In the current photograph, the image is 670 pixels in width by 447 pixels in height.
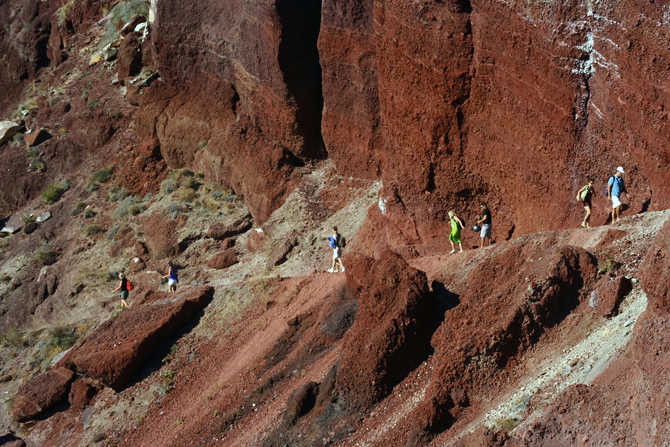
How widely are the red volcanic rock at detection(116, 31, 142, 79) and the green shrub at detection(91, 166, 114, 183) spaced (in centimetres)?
406

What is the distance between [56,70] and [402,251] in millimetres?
23734

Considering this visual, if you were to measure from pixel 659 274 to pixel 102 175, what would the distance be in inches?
934

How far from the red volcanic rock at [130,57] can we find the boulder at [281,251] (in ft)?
40.6

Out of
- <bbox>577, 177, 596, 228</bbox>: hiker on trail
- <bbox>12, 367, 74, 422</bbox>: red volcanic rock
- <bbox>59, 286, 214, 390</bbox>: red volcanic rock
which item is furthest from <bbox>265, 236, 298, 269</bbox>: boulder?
<bbox>577, 177, 596, 228</bbox>: hiker on trail

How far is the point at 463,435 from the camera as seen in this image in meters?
8.36

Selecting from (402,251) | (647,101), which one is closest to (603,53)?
(647,101)

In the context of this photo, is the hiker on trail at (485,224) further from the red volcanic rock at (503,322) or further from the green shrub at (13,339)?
the green shrub at (13,339)

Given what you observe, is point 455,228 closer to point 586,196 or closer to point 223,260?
point 586,196

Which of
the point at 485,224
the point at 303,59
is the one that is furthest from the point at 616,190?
the point at 303,59

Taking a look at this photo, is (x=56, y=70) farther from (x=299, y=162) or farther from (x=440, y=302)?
(x=440, y=302)

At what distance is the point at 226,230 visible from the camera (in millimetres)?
23219

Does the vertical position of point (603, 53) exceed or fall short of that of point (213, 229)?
it exceeds it

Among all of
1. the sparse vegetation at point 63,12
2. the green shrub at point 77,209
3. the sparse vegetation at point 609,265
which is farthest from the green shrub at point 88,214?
the sparse vegetation at point 609,265

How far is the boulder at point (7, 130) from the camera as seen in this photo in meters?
31.8
